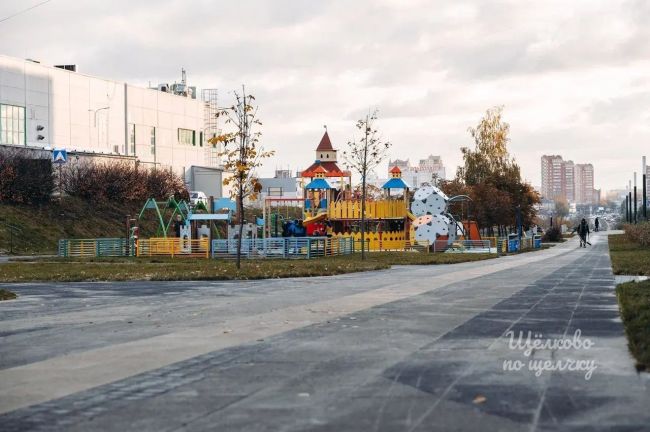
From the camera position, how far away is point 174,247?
47.0 m

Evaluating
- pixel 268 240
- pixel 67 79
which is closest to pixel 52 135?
pixel 67 79

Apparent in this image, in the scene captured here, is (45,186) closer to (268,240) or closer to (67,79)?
(67,79)

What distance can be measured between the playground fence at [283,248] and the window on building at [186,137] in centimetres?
3873

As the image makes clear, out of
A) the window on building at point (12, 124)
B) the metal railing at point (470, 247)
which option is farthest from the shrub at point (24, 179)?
the metal railing at point (470, 247)

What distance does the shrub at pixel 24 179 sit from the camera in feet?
190

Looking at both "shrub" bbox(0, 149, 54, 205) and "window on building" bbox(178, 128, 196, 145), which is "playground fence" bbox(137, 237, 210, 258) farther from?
"window on building" bbox(178, 128, 196, 145)

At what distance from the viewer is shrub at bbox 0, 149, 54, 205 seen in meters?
57.8

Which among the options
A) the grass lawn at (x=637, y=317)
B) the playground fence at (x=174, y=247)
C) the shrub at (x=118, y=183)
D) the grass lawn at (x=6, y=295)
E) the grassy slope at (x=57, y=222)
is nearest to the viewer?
the grass lawn at (x=637, y=317)

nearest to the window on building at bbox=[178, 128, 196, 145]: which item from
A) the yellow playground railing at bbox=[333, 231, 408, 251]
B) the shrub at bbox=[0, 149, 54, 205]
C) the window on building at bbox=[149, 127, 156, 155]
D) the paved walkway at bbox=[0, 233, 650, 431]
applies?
the window on building at bbox=[149, 127, 156, 155]

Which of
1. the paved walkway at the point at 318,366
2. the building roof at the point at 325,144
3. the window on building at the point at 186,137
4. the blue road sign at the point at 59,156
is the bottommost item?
the paved walkway at the point at 318,366

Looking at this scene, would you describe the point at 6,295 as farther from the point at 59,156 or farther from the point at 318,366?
the point at 59,156

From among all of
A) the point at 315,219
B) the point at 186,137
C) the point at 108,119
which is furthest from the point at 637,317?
the point at 186,137

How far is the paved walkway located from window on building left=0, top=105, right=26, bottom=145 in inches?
1891

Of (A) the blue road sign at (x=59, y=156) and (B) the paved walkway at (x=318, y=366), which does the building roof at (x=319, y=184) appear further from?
(B) the paved walkway at (x=318, y=366)
